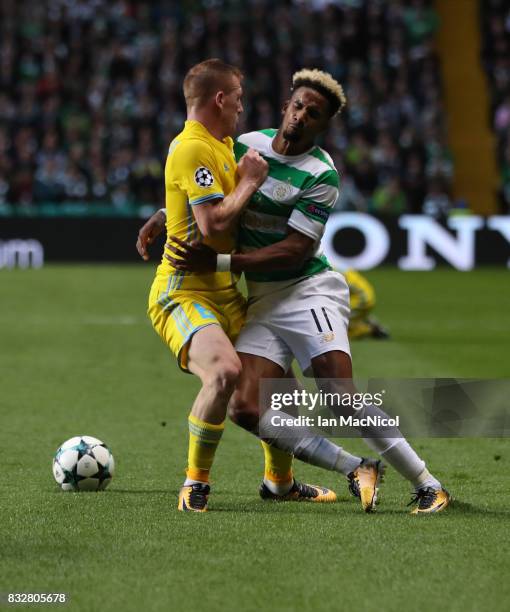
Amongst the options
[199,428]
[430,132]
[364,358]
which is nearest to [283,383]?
[199,428]

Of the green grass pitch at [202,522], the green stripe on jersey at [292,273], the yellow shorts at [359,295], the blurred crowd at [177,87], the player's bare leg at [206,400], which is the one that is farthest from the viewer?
the blurred crowd at [177,87]

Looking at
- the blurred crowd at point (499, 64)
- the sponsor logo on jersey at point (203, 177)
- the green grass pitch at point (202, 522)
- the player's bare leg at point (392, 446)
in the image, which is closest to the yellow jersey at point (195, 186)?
the sponsor logo on jersey at point (203, 177)

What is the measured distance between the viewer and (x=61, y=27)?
88.8 ft

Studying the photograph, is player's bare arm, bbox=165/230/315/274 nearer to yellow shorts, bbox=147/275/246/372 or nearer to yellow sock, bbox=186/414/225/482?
yellow shorts, bbox=147/275/246/372

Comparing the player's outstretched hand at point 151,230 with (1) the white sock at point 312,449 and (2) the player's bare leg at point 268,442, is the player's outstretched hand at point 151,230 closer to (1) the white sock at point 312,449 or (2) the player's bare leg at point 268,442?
(2) the player's bare leg at point 268,442

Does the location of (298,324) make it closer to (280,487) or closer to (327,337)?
(327,337)

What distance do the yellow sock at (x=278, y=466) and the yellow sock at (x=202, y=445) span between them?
0.41 meters

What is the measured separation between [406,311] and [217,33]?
40.9ft

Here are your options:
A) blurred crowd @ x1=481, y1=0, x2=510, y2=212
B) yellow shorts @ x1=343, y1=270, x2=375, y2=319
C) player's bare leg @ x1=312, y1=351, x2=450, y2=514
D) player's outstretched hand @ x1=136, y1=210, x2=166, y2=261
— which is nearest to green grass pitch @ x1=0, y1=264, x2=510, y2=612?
player's bare leg @ x1=312, y1=351, x2=450, y2=514

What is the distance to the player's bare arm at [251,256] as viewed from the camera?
6.01 metres

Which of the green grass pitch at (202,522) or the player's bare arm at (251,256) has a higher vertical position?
the player's bare arm at (251,256)

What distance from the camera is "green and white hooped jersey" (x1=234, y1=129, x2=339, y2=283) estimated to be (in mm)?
6109

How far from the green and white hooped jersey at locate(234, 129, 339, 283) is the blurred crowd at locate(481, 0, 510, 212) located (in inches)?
764

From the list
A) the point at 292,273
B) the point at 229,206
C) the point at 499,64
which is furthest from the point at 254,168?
the point at 499,64
